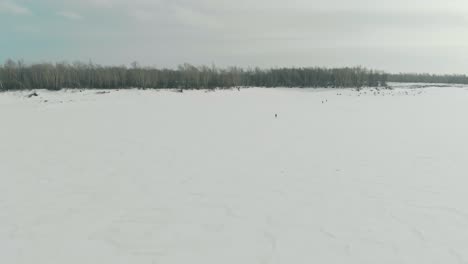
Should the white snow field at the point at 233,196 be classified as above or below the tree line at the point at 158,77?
below

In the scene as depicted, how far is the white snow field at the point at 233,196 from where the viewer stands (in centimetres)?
347

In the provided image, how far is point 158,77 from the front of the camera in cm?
2716

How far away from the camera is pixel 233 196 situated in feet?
16.2

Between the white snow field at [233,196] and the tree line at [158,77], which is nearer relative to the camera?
the white snow field at [233,196]

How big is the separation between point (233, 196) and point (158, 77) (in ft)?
77.0

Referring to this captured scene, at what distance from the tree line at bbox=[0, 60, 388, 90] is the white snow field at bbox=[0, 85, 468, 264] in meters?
15.2

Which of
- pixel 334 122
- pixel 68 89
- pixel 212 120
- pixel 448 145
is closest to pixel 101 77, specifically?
pixel 68 89

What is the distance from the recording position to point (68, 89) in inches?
918

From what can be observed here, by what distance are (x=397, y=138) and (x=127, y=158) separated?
6.82 meters

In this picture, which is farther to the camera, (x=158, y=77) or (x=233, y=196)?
(x=158, y=77)

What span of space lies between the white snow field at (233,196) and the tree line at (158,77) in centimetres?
1522

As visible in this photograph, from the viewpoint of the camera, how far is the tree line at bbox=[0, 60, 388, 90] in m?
24.1

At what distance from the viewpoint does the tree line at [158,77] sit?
2408cm

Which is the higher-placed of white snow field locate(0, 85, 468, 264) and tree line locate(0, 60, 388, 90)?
tree line locate(0, 60, 388, 90)
